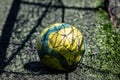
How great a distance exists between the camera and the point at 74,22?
9492 mm

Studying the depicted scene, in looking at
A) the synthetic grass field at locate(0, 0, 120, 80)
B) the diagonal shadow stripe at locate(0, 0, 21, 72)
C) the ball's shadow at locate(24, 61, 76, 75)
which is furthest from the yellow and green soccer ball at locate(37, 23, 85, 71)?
the diagonal shadow stripe at locate(0, 0, 21, 72)

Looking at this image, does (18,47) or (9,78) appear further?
(18,47)

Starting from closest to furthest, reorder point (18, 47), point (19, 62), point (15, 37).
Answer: point (19, 62), point (18, 47), point (15, 37)

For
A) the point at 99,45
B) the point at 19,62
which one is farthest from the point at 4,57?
the point at 99,45

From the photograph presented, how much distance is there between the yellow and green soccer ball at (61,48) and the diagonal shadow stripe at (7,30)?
3.34ft

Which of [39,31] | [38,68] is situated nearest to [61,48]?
[38,68]

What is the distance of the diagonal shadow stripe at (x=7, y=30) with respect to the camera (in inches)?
302

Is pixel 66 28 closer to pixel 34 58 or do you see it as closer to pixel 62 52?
pixel 62 52

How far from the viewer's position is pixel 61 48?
6.68m

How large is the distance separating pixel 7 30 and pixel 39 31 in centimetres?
77

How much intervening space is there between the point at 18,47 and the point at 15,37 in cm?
60

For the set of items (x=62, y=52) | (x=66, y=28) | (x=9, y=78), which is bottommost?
(x=9, y=78)

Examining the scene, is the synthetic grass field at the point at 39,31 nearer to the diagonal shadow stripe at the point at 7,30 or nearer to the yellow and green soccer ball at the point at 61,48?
the diagonal shadow stripe at the point at 7,30

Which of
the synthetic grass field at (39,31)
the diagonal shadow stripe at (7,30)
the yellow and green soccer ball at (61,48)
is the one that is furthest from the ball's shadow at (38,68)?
the diagonal shadow stripe at (7,30)
